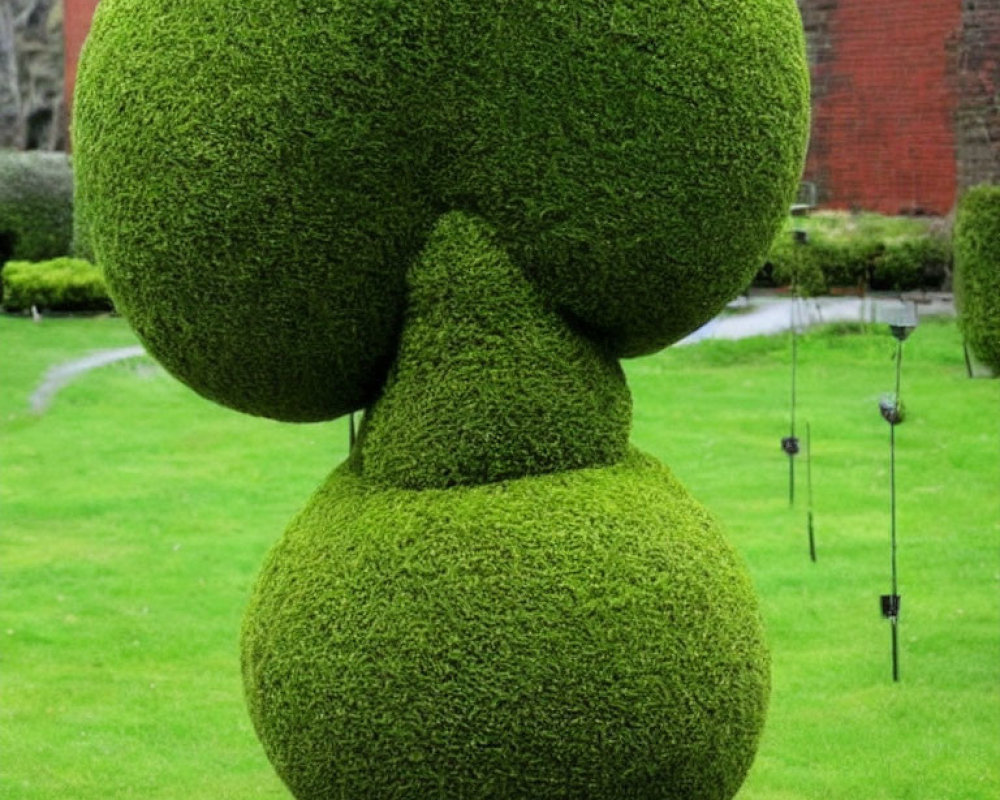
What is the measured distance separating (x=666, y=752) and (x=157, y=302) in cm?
189

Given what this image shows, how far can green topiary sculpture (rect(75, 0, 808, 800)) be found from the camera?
4.78 meters

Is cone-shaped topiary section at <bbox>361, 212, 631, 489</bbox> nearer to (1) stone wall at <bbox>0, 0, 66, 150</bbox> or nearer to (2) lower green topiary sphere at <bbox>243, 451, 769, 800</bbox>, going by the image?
(2) lower green topiary sphere at <bbox>243, 451, 769, 800</bbox>

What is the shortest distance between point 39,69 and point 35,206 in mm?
7703

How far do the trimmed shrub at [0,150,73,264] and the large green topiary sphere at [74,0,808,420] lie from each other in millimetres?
22816

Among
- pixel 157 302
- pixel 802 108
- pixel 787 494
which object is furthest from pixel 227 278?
pixel 787 494

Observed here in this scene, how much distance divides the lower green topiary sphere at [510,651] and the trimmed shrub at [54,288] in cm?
2052

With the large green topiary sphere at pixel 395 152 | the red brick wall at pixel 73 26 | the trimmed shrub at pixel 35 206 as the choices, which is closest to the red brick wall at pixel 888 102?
the trimmed shrub at pixel 35 206

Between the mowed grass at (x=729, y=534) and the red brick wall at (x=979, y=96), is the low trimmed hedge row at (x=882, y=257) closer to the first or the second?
the red brick wall at (x=979, y=96)

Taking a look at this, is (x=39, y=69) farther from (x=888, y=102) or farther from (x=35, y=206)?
(x=888, y=102)

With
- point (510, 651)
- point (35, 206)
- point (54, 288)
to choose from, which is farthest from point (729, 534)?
point (35, 206)

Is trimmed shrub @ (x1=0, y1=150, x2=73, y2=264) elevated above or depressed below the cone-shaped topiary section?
below

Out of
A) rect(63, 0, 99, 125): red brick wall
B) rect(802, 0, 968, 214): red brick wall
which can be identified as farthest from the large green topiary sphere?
rect(63, 0, 99, 125): red brick wall

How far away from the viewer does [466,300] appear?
493 centimetres

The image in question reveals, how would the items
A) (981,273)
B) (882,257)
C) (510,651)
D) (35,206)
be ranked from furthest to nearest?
1. (35,206)
2. (882,257)
3. (981,273)
4. (510,651)
